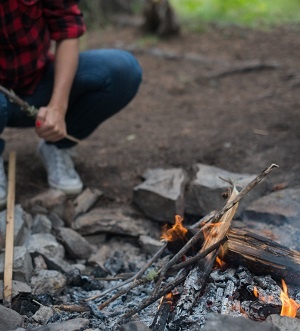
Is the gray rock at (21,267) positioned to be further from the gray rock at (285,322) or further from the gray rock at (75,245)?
the gray rock at (285,322)

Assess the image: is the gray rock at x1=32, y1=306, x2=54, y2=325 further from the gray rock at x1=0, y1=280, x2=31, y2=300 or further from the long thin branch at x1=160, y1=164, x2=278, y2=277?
the long thin branch at x1=160, y1=164, x2=278, y2=277

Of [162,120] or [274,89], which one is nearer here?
[162,120]

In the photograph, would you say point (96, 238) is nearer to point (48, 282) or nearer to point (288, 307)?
point (48, 282)

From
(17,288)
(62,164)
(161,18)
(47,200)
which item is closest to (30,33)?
(62,164)

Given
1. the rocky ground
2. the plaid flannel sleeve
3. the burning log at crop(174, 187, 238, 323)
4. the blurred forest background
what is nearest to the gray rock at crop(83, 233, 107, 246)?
the rocky ground

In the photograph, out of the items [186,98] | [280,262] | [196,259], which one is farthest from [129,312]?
[186,98]

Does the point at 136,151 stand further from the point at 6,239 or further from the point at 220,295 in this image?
the point at 220,295

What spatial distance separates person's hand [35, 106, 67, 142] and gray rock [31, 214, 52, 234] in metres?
0.40

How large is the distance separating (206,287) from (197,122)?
2.07 metres

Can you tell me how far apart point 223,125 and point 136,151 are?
2.21 feet

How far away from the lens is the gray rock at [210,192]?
2.78 meters

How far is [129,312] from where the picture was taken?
1934 millimetres

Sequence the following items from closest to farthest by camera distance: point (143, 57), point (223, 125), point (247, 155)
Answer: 1. point (247, 155)
2. point (223, 125)
3. point (143, 57)

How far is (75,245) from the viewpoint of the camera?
2.63 m
